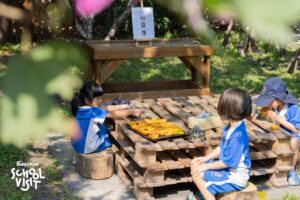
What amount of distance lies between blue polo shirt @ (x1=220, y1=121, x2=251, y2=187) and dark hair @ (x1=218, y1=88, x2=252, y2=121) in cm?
7

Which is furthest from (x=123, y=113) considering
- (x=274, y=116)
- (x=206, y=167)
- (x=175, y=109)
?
(x=274, y=116)

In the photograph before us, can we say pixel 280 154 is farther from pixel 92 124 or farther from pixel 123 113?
pixel 92 124

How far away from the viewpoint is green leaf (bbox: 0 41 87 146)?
0.31 metres

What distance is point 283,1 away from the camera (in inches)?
10.7

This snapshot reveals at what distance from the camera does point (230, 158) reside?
3518 millimetres

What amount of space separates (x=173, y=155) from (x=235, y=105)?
768 mm

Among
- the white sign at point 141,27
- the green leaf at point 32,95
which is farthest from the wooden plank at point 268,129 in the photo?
the green leaf at point 32,95

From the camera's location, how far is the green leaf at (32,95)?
31 cm

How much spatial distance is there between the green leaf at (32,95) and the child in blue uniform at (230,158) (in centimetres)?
323

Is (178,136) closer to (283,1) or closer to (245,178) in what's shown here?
(245,178)

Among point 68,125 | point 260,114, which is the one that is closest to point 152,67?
point 260,114

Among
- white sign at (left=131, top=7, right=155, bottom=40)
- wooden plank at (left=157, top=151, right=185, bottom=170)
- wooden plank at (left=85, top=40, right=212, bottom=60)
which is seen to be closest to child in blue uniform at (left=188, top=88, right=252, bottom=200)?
wooden plank at (left=157, top=151, right=185, bottom=170)

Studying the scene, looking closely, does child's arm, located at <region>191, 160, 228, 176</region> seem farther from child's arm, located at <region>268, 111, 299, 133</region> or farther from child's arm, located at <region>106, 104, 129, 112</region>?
child's arm, located at <region>106, 104, 129, 112</region>

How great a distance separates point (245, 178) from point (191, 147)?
46 cm
